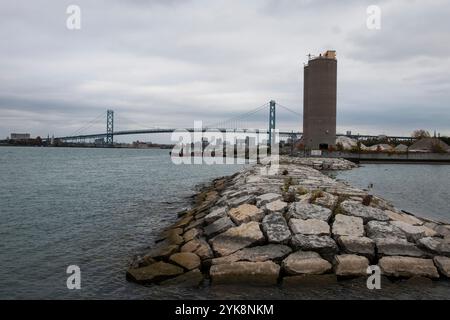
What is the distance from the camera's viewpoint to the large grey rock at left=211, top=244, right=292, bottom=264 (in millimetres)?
7785

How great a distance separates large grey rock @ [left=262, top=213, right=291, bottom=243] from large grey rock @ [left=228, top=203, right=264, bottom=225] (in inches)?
10.1

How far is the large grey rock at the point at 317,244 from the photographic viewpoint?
7992 millimetres

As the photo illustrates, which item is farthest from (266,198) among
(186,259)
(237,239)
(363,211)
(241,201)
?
(186,259)

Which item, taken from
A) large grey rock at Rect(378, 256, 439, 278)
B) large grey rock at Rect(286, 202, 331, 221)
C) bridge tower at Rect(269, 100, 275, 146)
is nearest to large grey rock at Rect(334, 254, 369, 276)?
large grey rock at Rect(378, 256, 439, 278)

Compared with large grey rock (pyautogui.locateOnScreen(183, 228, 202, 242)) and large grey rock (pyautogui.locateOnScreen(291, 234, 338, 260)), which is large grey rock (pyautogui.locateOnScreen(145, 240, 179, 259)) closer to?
large grey rock (pyautogui.locateOnScreen(183, 228, 202, 242))

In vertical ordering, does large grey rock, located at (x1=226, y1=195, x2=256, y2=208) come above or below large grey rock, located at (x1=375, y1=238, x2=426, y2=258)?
above

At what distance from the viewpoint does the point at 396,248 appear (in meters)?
8.12

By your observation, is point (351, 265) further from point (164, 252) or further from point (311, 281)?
point (164, 252)

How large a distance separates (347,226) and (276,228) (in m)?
1.43

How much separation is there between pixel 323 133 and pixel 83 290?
54.5 metres

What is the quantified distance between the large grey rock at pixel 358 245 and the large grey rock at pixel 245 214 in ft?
6.49

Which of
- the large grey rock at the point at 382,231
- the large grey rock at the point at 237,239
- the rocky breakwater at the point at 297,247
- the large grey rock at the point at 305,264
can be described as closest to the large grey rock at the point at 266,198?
the rocky breakwater at the point at 297,247

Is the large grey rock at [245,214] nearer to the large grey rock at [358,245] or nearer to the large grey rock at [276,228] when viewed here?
the large grey rock at [276,228]

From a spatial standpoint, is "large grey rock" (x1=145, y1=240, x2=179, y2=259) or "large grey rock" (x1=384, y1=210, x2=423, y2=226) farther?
"large grey rock" (x1=384, y1=210, x2=423, y2=226)
